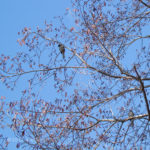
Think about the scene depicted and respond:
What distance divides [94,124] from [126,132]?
788 mm

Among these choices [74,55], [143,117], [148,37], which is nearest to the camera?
[143,117]

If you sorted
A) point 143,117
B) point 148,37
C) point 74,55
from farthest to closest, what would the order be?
point 148,37 → point 74,55 → point 143,117

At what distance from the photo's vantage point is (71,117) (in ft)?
21.5

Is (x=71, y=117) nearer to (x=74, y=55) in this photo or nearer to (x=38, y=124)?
(x=38, y=124)

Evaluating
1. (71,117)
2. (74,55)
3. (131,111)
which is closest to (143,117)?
(131,111)

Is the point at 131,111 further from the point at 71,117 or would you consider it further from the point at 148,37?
the point at 148,37

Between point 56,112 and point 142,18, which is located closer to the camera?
point 56,112

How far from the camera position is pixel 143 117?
6.05 meters

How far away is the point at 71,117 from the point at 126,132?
1.35 metres

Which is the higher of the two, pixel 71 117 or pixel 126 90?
pixel 126 90

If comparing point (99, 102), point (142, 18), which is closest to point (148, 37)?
point (142, 18)

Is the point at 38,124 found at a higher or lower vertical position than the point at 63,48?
lower

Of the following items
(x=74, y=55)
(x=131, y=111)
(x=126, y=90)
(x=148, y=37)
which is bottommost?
(x=131, y=111)

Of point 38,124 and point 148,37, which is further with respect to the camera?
point 148,37
